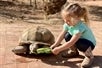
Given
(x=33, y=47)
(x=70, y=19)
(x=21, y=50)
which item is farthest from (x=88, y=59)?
(x=21, y=50)

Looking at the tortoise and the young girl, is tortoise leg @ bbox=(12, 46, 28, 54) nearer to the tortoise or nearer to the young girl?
the tortoise

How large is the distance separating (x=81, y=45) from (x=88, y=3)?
23.8ft

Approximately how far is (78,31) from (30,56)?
977 mm

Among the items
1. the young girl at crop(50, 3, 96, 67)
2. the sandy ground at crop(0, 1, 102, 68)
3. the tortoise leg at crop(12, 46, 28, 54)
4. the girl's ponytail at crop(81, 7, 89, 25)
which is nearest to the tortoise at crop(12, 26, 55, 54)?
the tortoise leg at crop(12, 46, 28, 54)

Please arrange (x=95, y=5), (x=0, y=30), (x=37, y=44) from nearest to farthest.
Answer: (x=37, y=44) → (x=0, y=30) → (x=95, y=5)

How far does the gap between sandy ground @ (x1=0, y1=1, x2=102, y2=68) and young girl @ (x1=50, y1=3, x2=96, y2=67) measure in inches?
9.3

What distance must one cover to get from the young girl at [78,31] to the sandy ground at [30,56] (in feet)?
0.78

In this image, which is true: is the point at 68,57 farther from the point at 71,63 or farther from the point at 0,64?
the point at 0,64

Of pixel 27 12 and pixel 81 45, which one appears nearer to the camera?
pixel 81 45

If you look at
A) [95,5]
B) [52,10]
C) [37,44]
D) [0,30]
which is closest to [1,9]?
[52,10]

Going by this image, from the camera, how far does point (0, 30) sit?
6.67 m

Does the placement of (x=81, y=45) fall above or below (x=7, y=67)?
above

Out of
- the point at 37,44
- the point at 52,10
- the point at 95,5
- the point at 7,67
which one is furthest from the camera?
the point at 95,5

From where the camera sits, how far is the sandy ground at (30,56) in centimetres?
472
